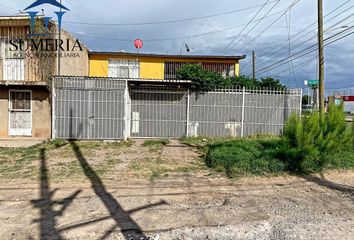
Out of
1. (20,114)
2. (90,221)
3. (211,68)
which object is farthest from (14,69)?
(90,221)

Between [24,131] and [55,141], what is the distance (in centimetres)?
249

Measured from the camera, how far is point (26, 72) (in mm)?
14227

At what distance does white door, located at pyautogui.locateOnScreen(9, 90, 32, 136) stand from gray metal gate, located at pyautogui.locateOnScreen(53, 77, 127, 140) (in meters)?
1.85

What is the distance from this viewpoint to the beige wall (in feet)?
46.8

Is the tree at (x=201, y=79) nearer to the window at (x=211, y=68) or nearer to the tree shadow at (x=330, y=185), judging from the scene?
the window at (x=211, y=68)

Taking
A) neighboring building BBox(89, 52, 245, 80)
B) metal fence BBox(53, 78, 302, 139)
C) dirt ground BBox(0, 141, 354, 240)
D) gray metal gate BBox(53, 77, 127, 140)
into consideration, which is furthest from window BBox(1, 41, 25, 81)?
neighboring building BBox(89, 52, 245, 80)

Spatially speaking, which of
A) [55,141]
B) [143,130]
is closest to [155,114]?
[143,130]

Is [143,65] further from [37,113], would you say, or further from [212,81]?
[37,113]

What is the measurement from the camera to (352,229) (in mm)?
4562

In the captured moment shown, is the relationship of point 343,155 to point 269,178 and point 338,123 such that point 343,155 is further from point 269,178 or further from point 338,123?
point 269,178

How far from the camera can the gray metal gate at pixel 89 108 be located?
1348 centimetres

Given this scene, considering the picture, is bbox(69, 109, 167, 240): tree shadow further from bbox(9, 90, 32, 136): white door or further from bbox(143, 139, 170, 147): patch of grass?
bbox(9, 90, 32, 136): white door

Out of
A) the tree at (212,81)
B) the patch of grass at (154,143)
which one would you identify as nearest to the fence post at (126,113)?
the patch of grass at (154,143)

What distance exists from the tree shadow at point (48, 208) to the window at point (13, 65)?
26.8ft
